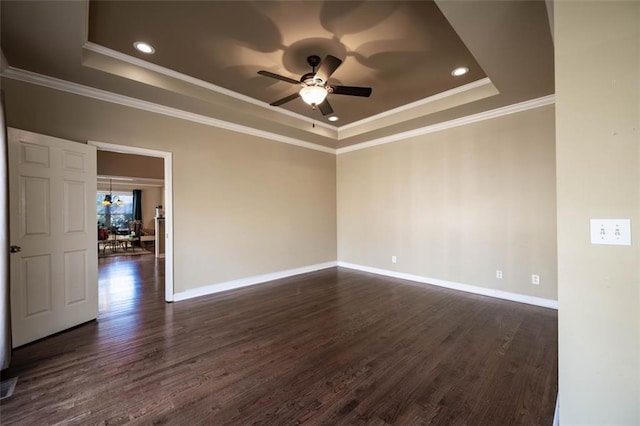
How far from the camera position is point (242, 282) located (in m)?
4.73

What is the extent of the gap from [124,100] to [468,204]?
16.9ft

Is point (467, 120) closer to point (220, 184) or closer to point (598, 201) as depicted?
point (598, 201)

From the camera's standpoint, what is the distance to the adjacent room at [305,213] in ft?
4.32

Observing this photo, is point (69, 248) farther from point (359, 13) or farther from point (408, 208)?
point (408, 208)

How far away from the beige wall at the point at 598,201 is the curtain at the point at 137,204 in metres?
15.1

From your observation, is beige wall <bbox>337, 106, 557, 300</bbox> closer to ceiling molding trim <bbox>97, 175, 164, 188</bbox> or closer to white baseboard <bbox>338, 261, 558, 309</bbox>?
white baseboard <bbox>338, 261, 558, 309</bbox>

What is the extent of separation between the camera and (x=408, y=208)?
16.9ft

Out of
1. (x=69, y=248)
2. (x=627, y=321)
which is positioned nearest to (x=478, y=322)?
(x=627, y=321)

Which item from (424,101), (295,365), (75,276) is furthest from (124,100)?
(424,101)

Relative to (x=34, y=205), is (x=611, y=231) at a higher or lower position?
lower

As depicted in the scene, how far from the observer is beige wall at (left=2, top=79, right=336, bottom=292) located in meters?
3.19

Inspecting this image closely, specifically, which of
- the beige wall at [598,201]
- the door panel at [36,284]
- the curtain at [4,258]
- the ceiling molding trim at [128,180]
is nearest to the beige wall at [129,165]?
the ceiling molding trim at [128,180]

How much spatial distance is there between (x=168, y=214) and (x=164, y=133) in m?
1.16

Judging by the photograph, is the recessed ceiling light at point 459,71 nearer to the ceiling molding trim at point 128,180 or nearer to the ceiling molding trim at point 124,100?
the ceiling molding trim at point 124,100
